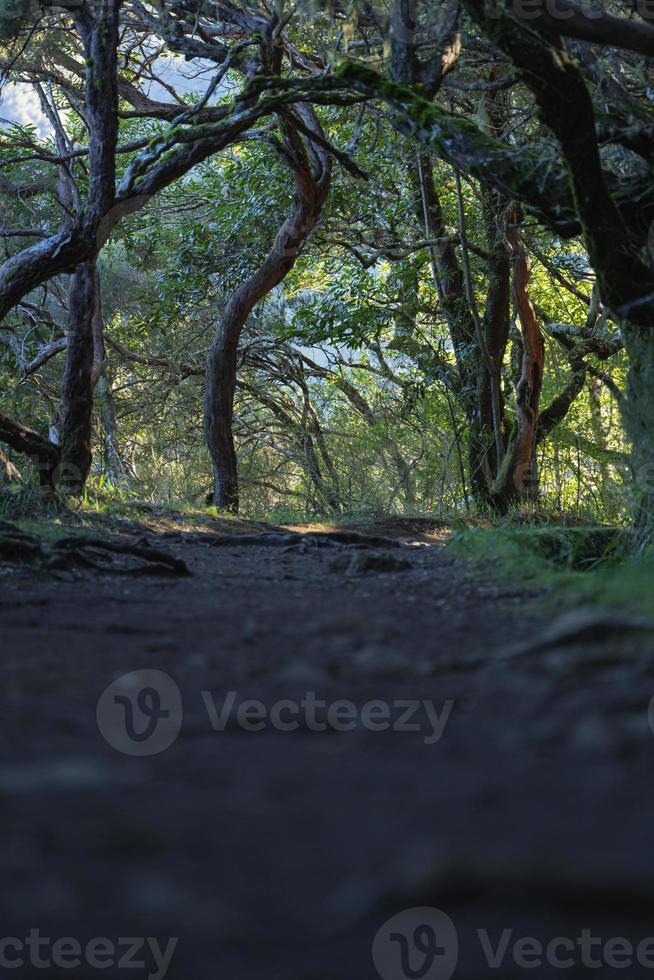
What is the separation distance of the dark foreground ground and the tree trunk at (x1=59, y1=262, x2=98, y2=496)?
193 inches

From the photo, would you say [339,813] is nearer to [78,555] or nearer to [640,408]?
[78,555]

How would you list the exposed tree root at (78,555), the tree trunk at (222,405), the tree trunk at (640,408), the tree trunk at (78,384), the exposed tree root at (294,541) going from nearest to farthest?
the exposed tree root at (78,555), the tree trunk at (640,408), the exposed tree root at (294,541), the tree trunk at (78,384), the tree trunk at (222,405)

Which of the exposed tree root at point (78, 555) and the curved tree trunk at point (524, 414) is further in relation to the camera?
the curved tree trunk at point (524, 414)

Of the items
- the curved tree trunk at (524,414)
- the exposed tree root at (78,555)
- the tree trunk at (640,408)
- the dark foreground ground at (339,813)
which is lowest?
the dark foreground ground at (339,813)

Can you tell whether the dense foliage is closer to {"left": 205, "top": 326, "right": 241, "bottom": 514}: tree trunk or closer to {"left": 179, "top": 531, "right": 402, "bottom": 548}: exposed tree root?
{"left": 205, "top": 326, "right": 241, "bottom": 514}: tree trunk

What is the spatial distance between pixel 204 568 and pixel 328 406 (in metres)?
12.5

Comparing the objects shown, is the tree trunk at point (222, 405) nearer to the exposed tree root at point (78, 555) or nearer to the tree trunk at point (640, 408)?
the exposed tree root at point (78, 555)

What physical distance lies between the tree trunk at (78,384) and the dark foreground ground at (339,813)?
4.91m

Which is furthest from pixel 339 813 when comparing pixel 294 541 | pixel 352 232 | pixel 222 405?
pixel 352 232

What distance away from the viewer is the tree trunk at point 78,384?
6.67m

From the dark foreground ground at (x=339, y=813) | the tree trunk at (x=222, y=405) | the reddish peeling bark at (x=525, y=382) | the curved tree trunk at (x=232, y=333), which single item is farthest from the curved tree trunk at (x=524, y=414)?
the dark foreground ground at (x=339, y=813)

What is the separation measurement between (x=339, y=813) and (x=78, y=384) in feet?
19.8

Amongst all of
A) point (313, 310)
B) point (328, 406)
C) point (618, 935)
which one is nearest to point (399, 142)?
point (313, 310)

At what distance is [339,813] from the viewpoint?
3.69 feet
